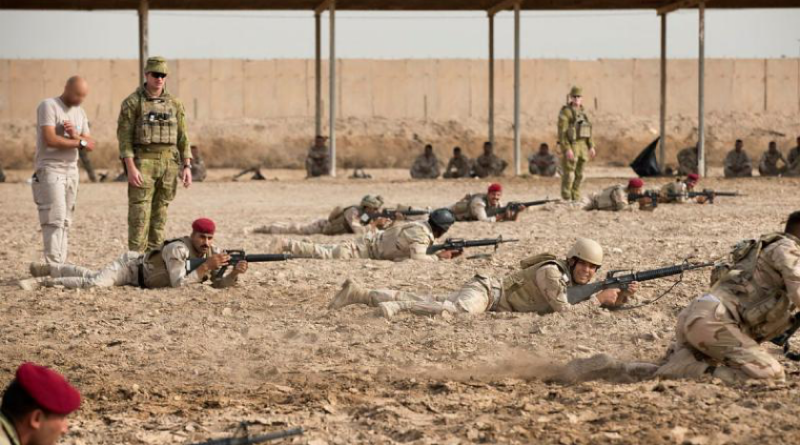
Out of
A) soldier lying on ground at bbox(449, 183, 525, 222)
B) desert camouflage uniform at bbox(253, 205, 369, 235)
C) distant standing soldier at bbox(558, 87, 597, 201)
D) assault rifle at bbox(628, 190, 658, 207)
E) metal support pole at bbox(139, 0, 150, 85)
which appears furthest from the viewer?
metal support pole at bbox(139, 0, 150, 85)

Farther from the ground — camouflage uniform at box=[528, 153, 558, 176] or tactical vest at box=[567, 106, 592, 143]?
tactical vest at box=[567, 106, 592, 143]

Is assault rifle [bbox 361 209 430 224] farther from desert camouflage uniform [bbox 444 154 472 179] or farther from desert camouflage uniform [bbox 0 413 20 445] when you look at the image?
desert camouflage uniform [bbox 444 154 472 179]

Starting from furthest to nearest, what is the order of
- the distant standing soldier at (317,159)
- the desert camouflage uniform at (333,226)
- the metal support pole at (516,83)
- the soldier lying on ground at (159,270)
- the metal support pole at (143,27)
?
the distant standing soldier at (317,159) → the metal support pole at (516,83) → the metal support pole at (143,27) → the desert camouflage uniform at (333,226) → the soldier lying on ground at (159,270)

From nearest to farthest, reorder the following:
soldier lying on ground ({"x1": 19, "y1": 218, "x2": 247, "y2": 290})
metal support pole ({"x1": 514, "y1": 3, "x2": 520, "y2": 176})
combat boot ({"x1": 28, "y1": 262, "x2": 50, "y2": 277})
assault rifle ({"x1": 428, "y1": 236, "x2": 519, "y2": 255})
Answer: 1. soldier lying on ground ({"x1": 19, "y1": 218, "x2": 247, "y2": 290})
2. combat boot ({"x1": 28, "y1": 262, "x2": 50, "y2": 277})
3. assault rifle ({"x1": 428, "y1": 236, "x2": 519, "y2": 255})
4. metal support pole ({"x1": 514, "y1": 3, "x2": 520, "y2": 176})

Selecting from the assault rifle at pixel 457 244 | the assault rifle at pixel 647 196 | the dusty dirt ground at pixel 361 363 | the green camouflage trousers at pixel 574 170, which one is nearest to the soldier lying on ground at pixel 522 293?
the dusty dirt ground at pixel 361 363

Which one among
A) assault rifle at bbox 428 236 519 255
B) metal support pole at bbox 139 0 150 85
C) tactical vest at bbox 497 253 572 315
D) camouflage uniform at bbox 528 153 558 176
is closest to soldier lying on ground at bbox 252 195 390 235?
assault rifle at bbox 428 236 519 255

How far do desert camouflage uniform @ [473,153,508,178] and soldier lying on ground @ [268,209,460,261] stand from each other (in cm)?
1362

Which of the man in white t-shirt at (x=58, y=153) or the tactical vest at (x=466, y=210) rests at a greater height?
the man in white t-shirt at (x=58, y=153)

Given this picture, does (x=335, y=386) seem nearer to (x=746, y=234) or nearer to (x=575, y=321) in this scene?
(x=575, y=321)

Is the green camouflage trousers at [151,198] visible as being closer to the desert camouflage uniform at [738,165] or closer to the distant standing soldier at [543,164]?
the distant standing soldier at [543,164]

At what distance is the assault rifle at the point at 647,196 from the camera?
1592 centimetres

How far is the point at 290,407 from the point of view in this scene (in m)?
5.67

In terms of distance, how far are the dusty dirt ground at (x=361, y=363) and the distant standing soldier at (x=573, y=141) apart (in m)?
4.93

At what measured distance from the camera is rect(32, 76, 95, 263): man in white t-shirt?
8891mm
